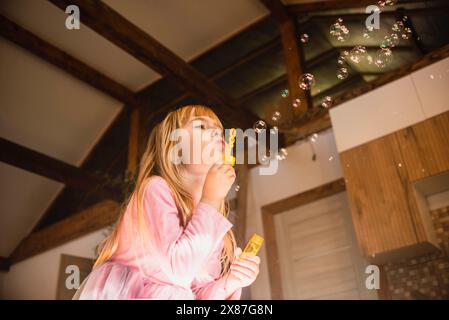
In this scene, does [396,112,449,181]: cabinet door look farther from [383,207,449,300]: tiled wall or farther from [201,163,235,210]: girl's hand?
[201,163,235,210]: girl's hand

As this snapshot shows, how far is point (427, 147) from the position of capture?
2.48 meters

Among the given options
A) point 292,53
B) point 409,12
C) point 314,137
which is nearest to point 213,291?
point 314,137

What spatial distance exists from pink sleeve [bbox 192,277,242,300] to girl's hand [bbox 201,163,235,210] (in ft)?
0.52

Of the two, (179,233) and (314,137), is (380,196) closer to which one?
(314,137)

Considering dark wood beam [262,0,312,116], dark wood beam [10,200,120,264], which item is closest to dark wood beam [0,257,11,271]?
dark wood beam [10,200,120,264]

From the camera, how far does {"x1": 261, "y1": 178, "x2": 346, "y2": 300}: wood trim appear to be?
3277 mm

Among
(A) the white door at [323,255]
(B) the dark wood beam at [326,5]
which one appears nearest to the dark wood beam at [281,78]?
(B) the dark wood beam at [326,5]

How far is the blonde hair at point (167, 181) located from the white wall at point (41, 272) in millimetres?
3635

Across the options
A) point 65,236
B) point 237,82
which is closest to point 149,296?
point 237,82

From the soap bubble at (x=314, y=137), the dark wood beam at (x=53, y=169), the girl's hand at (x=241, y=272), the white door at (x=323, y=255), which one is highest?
the dark wood beam at (x=53, y=169)

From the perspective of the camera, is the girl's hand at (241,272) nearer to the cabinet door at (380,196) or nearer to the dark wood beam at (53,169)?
the cabinet door at (380,196)

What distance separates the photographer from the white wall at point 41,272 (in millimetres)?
4602
